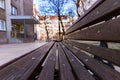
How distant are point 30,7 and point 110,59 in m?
46.4

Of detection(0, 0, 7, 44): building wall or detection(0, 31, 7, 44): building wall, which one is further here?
detection(0, 0, 7, 44): building wall

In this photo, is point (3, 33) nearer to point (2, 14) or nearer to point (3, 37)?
point (3, 37)

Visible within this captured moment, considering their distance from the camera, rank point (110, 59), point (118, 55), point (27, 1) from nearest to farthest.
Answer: point (118, 55)
point (110, 59)
point (27, 1)

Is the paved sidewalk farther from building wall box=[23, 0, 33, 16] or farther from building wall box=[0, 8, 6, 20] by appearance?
building wall box=[23, 0, 33, 16]

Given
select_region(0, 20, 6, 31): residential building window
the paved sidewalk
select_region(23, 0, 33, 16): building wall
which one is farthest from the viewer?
select_region(23, 0, 33, 16): building wall

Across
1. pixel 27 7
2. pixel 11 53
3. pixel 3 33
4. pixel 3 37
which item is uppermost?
pixel 27 7

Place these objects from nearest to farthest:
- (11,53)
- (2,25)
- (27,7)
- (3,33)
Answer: (11,53) → (3,33) → (2,25) → (27,7)

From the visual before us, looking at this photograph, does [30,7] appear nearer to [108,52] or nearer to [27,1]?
[27,1]

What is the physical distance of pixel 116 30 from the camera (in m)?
1.73

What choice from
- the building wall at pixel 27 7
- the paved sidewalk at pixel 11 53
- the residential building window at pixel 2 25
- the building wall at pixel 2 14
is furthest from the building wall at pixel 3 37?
the building wall at pixel 27 7

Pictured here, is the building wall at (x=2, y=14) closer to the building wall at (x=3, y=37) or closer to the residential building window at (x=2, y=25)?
the residential building window at (x=2, y=25)

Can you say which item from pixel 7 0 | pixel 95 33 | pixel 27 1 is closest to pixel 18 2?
pixel 27 1

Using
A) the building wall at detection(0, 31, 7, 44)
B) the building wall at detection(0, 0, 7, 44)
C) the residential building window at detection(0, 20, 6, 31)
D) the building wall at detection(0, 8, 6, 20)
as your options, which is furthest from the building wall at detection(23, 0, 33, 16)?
the building wall at detection(0, 31, 7, 44)

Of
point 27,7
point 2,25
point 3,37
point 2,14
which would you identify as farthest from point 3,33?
point 27,7
